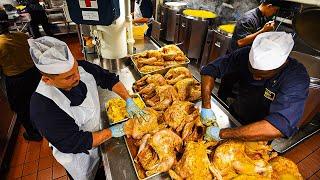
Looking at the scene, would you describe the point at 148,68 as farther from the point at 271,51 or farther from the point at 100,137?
the point at 271,51

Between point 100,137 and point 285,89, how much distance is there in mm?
1596

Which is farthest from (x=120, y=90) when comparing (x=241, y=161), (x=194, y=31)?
(x=194, y=31)

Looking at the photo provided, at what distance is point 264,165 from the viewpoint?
1498mm

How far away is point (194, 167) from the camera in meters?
1.45

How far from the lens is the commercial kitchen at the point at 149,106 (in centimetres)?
150

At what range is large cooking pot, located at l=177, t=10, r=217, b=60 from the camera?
5500 millimetres

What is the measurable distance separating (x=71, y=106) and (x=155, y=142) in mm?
775

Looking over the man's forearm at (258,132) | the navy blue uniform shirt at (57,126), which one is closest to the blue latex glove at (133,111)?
the navy blue uniform shirt at (57,126)

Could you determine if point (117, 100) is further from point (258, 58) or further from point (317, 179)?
point (317, 179)

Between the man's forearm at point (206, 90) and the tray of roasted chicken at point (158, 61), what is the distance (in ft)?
2.07

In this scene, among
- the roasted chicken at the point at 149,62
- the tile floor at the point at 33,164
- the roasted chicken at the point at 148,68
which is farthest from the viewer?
the tile floor at the point at 33,164

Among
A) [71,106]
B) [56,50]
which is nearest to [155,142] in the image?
[71,106]

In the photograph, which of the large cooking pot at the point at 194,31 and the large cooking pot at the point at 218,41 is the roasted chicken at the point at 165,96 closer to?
the large cooking pot at the point at 218,41

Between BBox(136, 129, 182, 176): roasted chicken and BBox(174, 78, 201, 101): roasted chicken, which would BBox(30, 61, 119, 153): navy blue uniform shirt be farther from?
BBox(174, 78, 201, 101): roasted chicken
